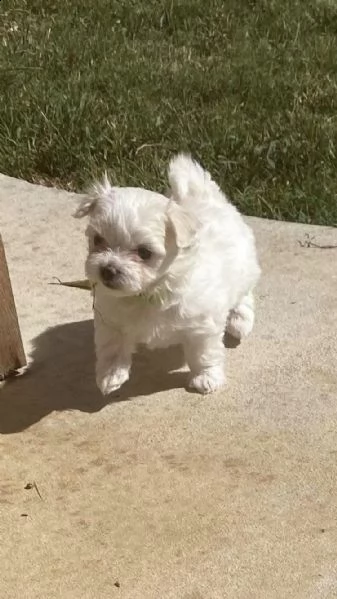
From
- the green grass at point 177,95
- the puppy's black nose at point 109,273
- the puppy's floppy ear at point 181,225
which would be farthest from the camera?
the green grass at point 177,95

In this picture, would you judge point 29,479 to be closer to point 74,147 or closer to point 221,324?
point 221,324

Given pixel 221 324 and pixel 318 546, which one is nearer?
pixel 318 546

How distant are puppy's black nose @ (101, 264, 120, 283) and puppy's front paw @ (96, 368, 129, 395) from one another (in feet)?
1.65

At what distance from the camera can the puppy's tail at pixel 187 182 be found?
4.36 meters

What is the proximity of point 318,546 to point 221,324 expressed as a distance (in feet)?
3.84

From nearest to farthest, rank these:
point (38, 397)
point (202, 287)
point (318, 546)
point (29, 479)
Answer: point (318, 546), point (29, 479), point (202, 287), point (38, 397)

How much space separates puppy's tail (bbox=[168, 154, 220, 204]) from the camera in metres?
4.36

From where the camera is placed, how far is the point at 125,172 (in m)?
6.46

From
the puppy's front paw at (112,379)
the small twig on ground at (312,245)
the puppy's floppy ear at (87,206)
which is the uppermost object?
the puppy's floppy ear at (87,206)

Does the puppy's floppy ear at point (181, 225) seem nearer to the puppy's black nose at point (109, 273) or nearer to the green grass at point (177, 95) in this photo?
the puppy's black nose at point (109, 273)

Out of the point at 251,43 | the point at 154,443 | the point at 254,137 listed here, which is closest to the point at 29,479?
the point at 154,443

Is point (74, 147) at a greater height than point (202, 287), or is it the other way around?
point (202, 287)

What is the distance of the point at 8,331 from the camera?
4.32m

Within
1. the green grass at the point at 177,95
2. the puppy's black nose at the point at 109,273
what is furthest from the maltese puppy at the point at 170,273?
the green grass at the point at 177,95
